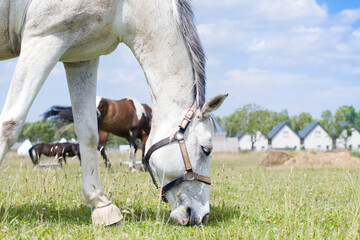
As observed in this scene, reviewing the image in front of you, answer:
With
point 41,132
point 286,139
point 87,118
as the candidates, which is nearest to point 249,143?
point 286,139

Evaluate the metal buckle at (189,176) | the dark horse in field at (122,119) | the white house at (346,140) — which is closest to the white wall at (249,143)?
the white house at (346,140)

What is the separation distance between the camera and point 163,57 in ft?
10.3

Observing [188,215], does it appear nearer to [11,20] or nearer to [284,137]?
[11,20]

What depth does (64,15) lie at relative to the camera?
2779 millimetres

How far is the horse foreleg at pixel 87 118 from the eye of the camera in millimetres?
3420

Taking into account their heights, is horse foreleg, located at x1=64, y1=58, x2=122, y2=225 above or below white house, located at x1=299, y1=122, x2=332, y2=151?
above

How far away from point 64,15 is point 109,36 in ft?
1.42

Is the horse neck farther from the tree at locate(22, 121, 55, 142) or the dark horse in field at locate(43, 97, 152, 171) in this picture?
the tree at locate(22, 121, 55, 142)

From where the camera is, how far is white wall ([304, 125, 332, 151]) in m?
80.4

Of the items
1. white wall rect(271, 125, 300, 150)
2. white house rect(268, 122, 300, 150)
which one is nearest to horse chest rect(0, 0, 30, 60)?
white house rect(268, 122, 300, 150)

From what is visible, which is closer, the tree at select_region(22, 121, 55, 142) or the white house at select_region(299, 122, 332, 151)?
the tree at select_region(22, 121, 55, 142)

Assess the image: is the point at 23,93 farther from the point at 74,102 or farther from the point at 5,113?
the point at 74,102

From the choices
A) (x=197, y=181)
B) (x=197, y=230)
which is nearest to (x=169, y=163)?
(x=197, y=181)

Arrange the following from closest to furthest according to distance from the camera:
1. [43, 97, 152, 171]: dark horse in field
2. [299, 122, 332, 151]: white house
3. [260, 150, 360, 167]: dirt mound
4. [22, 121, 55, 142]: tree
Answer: [43, 97, 152, 171]: dark horse in field → [260, 150, 360, 167]: dirt mound → [22, 121, 55, 142]: tree → [299, 122, 332, 151]: white house
